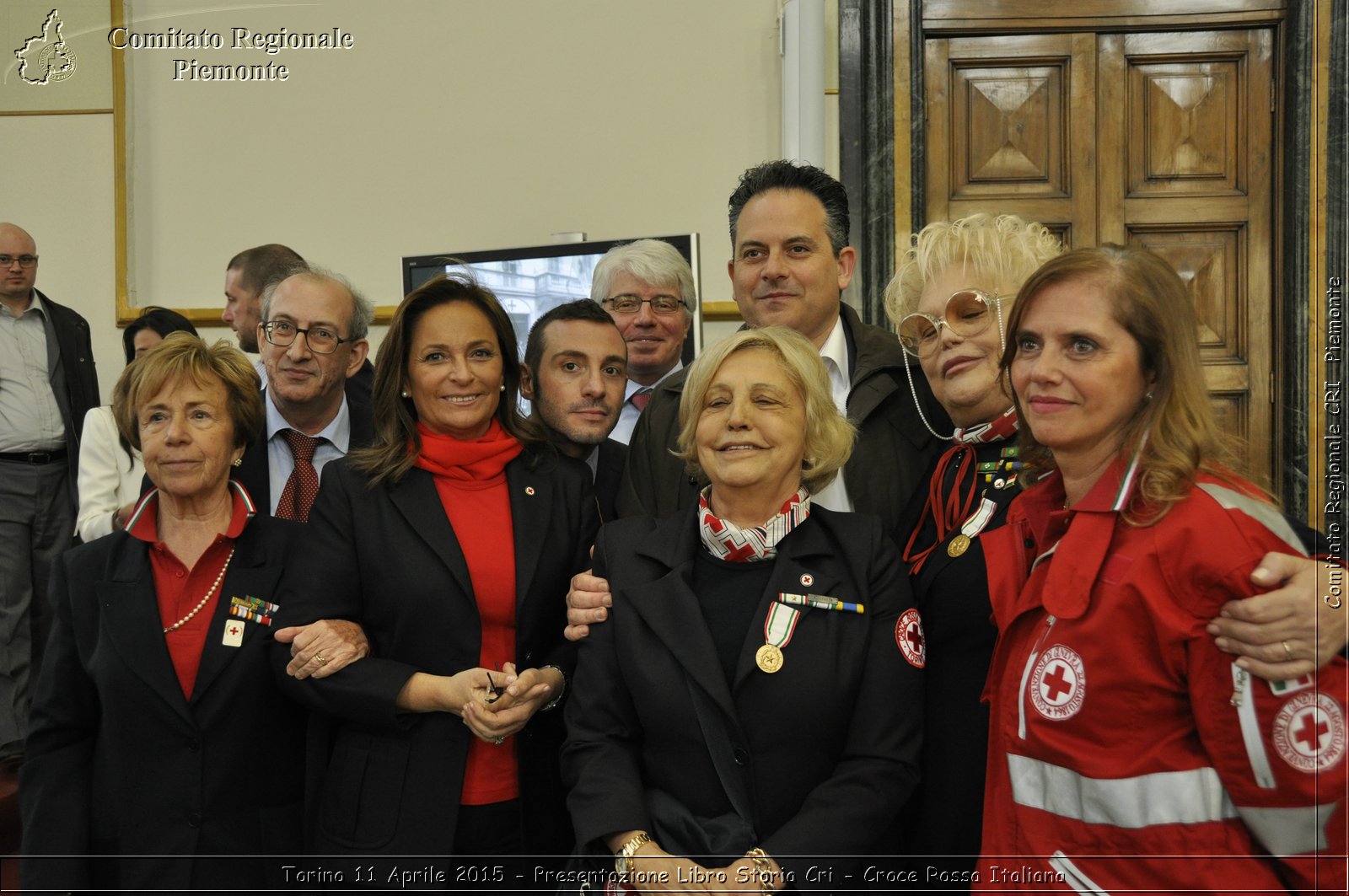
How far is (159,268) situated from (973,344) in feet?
15.3

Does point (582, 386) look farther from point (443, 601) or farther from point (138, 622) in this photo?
point (138, 622)

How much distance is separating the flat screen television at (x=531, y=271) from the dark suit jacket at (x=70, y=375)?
176cm

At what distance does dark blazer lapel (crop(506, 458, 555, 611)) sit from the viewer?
2377 mm

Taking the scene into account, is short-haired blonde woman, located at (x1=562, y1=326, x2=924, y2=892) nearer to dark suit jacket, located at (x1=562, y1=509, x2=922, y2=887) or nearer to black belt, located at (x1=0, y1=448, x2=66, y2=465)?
dark suit jacket, located at (x1=562, y1=509, x2=922, y2=887)

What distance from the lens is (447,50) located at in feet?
17.3

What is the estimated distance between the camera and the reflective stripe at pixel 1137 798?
1.54 meters

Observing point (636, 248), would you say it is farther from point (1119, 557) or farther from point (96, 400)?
point (96, 400)

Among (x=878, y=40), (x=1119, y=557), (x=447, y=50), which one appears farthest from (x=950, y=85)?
(x=1119, y=557)

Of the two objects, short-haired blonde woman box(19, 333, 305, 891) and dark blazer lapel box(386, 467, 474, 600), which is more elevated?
dark blazer lapel box(386, 467, 474, 600)

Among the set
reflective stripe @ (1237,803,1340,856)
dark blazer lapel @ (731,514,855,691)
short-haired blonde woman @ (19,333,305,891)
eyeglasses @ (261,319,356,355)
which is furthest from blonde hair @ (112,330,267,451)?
reflective stripe @ (1237,803,1340,856)

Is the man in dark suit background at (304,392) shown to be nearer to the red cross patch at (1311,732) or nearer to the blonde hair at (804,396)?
the blonde hair at (804,396)

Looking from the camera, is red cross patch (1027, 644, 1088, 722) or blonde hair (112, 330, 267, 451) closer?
red cross patch (1027, 644, 1088, 722)

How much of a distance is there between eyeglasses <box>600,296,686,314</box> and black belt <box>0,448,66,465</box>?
3.12 meters

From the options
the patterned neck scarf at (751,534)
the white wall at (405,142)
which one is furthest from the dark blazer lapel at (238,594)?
the white wall at (405,142)
